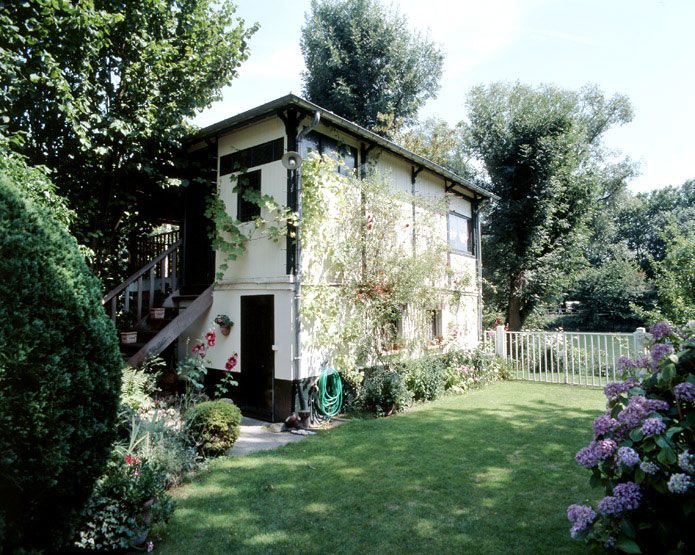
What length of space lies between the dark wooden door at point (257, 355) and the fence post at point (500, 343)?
25.8 ft

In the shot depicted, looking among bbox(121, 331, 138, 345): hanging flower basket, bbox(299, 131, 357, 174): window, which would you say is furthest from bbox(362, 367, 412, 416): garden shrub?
bbox(121, 331, 138, 345): hanging flower basket

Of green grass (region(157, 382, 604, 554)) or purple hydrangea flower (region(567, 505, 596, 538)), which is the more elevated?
purple hydrangea flower (region(567, 505, 596, 538))

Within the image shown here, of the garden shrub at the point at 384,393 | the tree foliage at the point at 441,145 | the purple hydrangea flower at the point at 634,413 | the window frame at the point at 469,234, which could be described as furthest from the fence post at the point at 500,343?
the purple hydrangea flower at the point at 634,413

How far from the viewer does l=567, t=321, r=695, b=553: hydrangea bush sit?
100 inches

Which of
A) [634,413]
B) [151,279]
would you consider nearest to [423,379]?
[151,279]

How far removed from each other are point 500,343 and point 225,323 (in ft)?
27.7

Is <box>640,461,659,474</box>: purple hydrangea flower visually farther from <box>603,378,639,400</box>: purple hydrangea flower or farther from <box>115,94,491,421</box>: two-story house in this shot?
<box>115,94,491,421</box>: two-story house

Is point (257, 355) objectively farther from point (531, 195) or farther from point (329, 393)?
point (531, 195)

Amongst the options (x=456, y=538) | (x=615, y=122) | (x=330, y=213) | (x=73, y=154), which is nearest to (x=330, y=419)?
(x=330, y=213)

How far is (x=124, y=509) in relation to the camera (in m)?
3.58

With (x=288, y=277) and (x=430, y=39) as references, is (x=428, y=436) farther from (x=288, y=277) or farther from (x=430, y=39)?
(x=430, y=39)

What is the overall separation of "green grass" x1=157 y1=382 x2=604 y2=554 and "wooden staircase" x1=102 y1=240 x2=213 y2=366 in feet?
10.1

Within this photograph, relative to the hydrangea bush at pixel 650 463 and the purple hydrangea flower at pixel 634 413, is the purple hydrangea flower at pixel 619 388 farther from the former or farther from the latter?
the purple hydrangea flower at pixel 634 413

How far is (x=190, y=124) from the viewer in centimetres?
872
